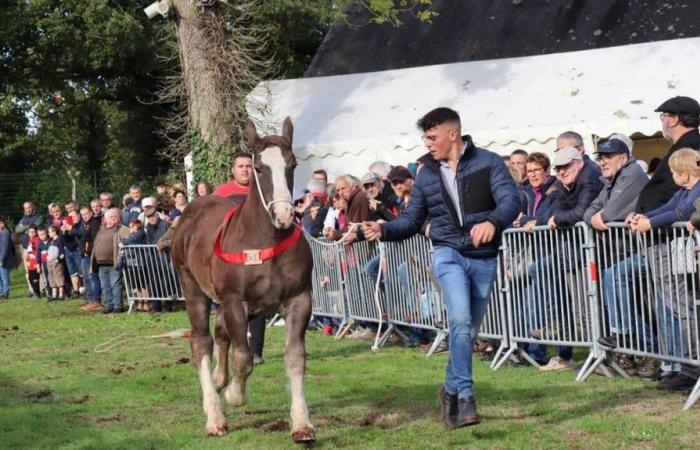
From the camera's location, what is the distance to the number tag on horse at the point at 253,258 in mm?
8680

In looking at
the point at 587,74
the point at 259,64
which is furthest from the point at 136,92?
the point at 587,74

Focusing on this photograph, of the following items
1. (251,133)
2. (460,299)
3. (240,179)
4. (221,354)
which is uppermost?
(251,133)

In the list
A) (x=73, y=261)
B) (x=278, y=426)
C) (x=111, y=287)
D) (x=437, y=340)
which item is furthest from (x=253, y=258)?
(x=73, y=261)

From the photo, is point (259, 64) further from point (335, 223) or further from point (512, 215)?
point (512, 215)

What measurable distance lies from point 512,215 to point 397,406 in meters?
2.29

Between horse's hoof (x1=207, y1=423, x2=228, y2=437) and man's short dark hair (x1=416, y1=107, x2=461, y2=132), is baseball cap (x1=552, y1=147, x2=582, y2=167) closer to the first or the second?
man's short dark hair (x1=416, y1=107, x2=461, y2=132)

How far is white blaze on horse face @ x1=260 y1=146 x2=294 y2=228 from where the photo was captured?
27.0ft

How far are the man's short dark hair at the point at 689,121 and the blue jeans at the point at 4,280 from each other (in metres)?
22.3

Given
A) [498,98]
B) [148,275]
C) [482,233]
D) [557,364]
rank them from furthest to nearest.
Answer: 1. [148,275]
2. [498,98]
3. [557,364]
4. [482,233]

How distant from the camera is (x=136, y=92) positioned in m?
37.1

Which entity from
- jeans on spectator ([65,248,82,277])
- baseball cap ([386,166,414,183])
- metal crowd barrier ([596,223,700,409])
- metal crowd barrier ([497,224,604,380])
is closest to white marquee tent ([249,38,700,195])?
jeans on spectator ([65,248,82,277])

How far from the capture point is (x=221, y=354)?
32.2 feet

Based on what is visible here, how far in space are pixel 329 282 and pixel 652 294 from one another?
22.4 ft

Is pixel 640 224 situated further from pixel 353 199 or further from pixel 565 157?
pixel 353 199
